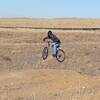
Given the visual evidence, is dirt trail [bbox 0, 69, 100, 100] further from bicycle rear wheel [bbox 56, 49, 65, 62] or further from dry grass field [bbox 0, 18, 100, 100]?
bicycle rear wheel [bbox 56, 49, 65, 62]

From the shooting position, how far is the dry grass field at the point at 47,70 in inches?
701

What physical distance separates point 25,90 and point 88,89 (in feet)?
7.81

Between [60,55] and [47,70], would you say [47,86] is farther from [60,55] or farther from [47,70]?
[60,55]

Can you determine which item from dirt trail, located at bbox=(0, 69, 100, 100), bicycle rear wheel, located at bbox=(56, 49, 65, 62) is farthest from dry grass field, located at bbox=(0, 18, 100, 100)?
bicycle rear wheel, located at bbox=(56, 49, 65, 62)

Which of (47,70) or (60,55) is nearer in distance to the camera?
(47,70)

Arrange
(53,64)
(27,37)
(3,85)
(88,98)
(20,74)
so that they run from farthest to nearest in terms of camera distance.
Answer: (27,37) < (53,64) < (20,74) < (3,85) < (88,98)

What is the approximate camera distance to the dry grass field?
17812mm

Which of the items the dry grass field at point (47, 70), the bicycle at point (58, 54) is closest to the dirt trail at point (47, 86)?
the dry grass field at point (47, 70)

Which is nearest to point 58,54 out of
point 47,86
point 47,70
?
point 47,70

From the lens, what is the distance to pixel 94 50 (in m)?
36.0

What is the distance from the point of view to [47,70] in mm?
24422

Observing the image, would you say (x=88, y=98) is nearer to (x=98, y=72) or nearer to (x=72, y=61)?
(x=98, y=72)

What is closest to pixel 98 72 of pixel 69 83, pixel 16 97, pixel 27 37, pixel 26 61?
pixel 26 61

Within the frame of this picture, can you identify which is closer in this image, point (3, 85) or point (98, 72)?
point (3, 85)
